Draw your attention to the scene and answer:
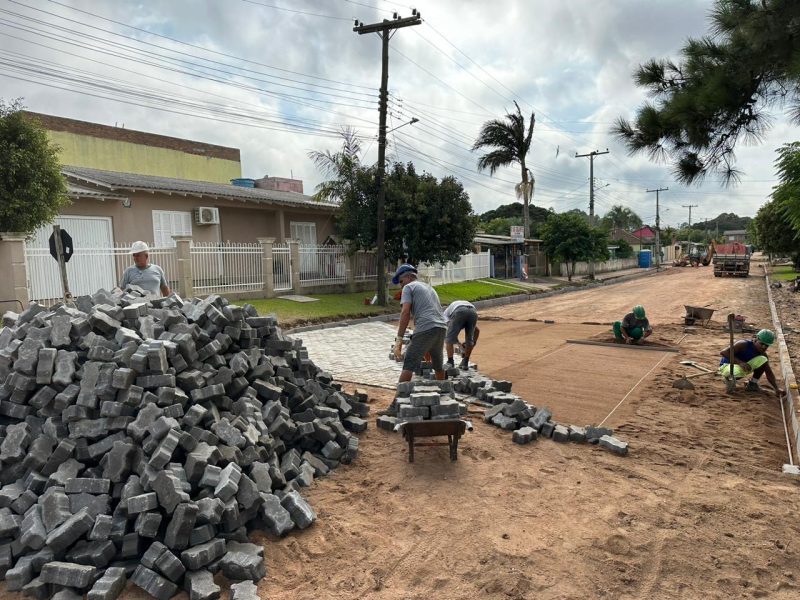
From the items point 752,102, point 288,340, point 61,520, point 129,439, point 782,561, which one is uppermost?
point 752,102

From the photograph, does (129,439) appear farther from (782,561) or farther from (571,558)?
(782,561)

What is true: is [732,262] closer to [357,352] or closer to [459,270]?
[459,270]

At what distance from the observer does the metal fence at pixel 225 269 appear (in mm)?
15559

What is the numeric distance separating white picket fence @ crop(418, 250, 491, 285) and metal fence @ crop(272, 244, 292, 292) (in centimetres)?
690

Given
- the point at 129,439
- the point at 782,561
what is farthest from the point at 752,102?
the point at 129,439

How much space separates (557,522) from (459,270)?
79.1ft

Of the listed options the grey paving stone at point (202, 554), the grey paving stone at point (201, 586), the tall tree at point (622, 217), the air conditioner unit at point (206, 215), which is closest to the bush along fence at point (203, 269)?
the air conditioner unit at point (206, 215)

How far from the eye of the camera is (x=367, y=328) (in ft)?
48.1

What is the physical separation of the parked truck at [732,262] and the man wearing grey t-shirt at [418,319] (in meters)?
35.4

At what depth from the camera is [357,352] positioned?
10.7 m

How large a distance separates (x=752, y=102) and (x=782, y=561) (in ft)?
16.8

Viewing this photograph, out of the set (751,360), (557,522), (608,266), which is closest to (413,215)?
(751,360)

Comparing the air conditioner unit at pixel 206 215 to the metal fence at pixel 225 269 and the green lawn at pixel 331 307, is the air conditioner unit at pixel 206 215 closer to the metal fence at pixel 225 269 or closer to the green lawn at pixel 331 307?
the metal fence at pixel 225 269

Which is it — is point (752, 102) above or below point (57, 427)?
above
